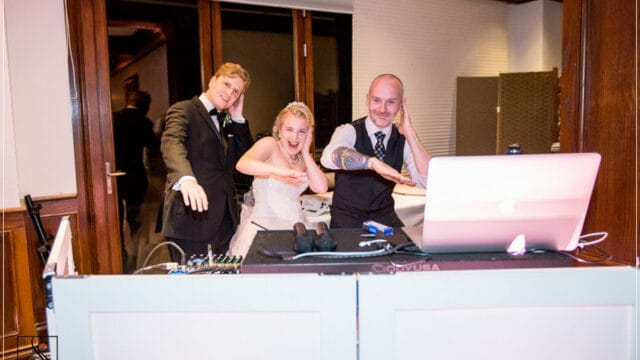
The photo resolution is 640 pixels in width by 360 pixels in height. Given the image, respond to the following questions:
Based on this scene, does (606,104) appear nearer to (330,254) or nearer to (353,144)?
(330,254)

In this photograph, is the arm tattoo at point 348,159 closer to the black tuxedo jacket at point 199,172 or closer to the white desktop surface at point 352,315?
the black tuxedo jacket at point 199,172

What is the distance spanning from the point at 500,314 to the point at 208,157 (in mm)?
2407

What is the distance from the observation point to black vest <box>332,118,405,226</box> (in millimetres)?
2854

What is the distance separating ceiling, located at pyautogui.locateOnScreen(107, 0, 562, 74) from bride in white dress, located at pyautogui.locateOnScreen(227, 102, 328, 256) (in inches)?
45.9

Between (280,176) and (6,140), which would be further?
(280,176)

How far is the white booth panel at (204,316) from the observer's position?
3.07ft

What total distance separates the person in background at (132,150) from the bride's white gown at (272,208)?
1.10 metres

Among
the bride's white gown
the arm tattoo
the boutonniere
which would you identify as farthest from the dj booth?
the boutonniere

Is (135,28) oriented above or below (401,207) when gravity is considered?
above

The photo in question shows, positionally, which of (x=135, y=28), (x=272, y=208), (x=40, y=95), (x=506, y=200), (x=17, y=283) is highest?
(x=135, y=28)

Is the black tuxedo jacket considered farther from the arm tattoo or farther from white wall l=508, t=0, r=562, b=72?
white wall l=508, t=0, r=562, b=72

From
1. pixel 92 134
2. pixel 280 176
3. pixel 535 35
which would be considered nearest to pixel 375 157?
pixel 280 176

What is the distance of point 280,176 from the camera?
9.34ft

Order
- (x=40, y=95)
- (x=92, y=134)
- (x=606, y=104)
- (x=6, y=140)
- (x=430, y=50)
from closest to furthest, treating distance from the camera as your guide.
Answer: (x=606, y=104), (x=6, y=140), (x=40, y=95), (x=92, y=134), (x=430, y=50)
